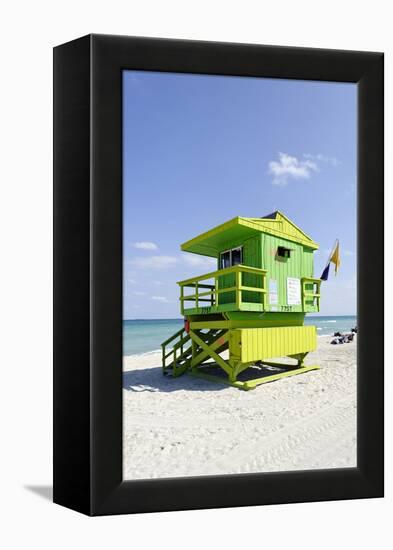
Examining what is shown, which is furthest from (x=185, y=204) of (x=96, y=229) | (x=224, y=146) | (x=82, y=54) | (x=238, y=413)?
(x=238, y=413)

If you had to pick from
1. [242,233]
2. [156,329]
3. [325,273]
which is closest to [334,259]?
[325,273]

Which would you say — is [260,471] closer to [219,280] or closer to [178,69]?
[219,280]

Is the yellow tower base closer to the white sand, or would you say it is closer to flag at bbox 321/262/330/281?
the white sand

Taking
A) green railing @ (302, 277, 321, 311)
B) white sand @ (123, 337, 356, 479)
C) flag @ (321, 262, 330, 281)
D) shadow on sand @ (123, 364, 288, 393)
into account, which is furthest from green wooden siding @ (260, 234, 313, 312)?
white sand @ (123, 337, 356, 479)

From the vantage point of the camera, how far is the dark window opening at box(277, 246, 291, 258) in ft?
18.2

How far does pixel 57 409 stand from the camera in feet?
13.0

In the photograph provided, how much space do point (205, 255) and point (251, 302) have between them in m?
1.07

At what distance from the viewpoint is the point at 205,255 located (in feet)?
17.2

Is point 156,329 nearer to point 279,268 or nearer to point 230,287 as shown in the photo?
point 230,287

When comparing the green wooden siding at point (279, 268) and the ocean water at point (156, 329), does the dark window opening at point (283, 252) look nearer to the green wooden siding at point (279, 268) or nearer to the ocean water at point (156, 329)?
the green wooden siding at point (279, 268)

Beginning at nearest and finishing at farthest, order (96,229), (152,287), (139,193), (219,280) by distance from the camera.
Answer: (96,229) → (139,193) → (152,287) → (219,280)

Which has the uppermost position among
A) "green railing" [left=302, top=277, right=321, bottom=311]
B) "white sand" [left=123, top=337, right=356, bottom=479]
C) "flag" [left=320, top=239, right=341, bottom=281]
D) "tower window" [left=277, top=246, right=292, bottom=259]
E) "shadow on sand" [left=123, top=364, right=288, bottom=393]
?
"tower window" [left=277, top=246, right=292, bottom=259]

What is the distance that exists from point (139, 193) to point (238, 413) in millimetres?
2425

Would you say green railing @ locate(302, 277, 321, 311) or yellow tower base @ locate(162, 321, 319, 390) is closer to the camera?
green railing @ locate(302, 277, 321, 311)
